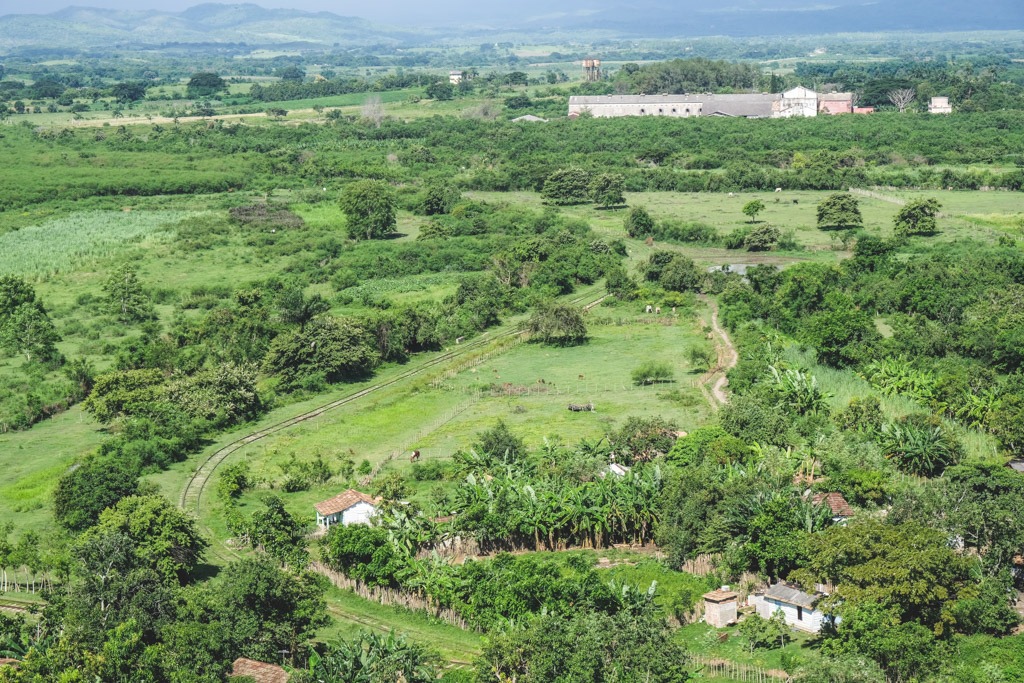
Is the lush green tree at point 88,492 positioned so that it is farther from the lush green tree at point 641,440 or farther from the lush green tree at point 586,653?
the lush green tree at point 641,440

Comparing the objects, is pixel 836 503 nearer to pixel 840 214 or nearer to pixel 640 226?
pixel 640 226

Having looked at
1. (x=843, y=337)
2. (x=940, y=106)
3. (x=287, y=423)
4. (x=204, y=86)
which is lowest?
(x=287, y=423)

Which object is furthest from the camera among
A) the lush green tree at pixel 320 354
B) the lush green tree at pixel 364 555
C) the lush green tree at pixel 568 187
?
the lush green tree at pixel 568 187

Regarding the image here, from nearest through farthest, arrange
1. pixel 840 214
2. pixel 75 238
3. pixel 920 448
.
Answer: pixel 920 448 → pixel 840 214 → pixel 75 238

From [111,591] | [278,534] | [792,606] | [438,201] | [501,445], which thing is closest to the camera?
[111,591]

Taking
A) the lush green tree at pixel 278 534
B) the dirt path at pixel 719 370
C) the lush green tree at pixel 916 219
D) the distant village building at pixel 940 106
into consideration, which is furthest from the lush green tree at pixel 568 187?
the lush green tree at pixel 278 534

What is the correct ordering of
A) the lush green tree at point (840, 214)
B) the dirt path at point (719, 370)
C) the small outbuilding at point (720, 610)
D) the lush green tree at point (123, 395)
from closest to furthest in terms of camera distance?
the small outbuilding at point (720, 610) < the lush green tree at point (123, 395) < the dirt path at point (719, 370) < the lush green tree at point (840, 214)

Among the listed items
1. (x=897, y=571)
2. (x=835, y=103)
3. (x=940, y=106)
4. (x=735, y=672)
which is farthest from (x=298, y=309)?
(x=940, y=106)
